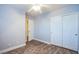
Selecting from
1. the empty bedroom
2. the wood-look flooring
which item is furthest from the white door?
the wood-look flooring

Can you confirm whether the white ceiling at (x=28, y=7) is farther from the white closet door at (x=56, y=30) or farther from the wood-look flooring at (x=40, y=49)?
the wood-look flooring at (x=40, y=49)

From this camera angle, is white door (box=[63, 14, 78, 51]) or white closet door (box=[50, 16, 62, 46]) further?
white closet door (box=[50, 16, 62, 46])

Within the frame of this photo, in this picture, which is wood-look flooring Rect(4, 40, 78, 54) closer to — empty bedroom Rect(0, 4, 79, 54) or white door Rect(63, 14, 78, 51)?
empty bedroom Rect(0, 4, 79, 54)

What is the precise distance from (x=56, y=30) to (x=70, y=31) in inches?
10.7

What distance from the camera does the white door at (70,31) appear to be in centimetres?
150

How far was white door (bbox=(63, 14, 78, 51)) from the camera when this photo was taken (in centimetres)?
150

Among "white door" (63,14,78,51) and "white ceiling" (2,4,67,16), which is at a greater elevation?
"white ceiling" (2,4,67,16)

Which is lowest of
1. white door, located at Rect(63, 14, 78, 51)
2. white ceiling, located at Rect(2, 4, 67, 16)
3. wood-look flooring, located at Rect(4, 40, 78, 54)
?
wood-look flooring, located at Rect(4, 40, 78, 54)

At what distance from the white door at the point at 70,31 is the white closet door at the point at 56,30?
0.26 ft

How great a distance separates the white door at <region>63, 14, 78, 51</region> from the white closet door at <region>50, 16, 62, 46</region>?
8cm

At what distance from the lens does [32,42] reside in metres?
1.70
